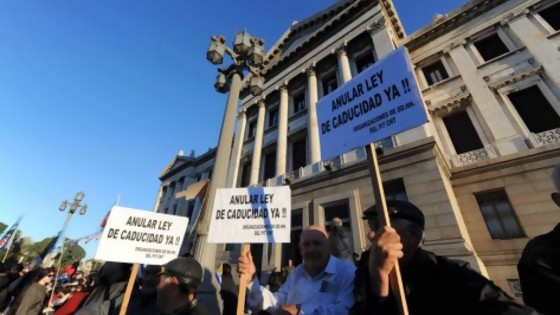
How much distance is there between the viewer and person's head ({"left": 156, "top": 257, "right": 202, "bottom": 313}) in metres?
2.37

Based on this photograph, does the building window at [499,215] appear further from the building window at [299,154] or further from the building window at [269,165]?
the building window at [269,165]

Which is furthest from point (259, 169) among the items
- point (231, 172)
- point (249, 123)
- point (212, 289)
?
point (212, 289)

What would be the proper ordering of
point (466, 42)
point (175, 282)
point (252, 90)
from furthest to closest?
point (466, 42) < point (252, 90) < point (175, 282)

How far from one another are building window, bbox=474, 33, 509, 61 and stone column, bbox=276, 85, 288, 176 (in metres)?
10.3

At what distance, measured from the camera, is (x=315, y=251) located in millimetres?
2514

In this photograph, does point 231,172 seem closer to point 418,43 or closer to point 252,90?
point 252,90

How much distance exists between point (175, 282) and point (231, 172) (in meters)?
15.1

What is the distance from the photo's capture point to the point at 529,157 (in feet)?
28.7

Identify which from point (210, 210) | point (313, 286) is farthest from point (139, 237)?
point (313, 286)

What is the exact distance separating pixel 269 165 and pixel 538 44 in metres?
13.6

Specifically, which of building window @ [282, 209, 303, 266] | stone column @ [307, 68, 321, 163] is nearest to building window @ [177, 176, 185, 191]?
stone column @ [307, 68, 321, 163]

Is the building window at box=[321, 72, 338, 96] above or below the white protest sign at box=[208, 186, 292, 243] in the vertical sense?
above

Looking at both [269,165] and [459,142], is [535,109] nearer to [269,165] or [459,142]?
[459,142]

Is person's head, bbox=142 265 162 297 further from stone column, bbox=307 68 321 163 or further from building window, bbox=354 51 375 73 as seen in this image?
building window, bbox=354 51 375 73
